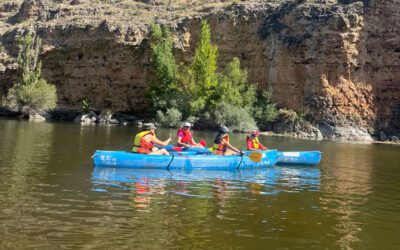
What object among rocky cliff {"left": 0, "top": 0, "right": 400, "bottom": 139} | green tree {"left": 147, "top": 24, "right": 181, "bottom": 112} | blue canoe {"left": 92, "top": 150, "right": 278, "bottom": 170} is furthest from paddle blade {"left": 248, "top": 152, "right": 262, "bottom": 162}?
green tree {"left": 147, "top": 24, "right": 181, "bottom": 112}

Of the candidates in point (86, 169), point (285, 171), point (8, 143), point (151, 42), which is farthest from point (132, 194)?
point (151, 42)

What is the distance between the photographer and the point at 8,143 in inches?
992

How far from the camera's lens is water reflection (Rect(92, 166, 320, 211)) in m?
14.0

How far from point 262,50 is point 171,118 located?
14.6m

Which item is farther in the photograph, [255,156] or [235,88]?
[235,88]

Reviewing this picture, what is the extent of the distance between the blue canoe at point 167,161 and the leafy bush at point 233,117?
30.3m

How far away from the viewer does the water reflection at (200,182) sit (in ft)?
46.0

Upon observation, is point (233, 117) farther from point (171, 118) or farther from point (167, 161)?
point (167, 161)

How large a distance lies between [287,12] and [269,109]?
1146 centimetres

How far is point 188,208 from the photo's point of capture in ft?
39.6

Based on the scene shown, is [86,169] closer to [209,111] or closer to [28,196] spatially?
[28,196]

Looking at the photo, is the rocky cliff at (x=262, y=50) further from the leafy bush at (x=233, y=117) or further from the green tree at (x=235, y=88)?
the leafy bush at (x=233, y=117)

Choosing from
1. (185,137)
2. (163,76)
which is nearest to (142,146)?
(185,137)

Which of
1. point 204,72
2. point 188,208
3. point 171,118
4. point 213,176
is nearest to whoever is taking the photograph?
point 188,208
